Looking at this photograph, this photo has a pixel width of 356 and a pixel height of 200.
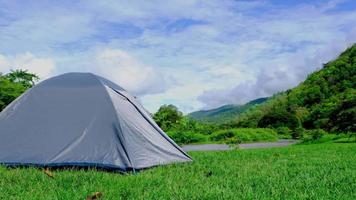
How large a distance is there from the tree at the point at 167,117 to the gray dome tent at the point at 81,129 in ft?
75.8

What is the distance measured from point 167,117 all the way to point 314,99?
1683 centimetres

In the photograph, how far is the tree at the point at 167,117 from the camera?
32188 millimetres

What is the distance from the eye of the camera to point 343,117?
74.1 feet

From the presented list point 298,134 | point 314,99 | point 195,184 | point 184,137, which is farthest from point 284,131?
point 195,184

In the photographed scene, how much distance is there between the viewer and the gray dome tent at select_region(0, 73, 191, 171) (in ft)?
24.3

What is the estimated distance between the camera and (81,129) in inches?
304

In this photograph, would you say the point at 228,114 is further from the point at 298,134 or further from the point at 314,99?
the point at 298,134

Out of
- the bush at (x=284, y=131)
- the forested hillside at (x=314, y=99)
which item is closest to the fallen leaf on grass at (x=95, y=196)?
the forested hillside at (x=314, y=99)

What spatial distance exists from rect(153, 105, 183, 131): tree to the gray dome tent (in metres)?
23.1

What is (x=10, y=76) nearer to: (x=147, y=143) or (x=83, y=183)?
(x=147, y=143)

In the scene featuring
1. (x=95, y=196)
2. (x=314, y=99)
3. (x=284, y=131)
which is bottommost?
(x=95, y=196)

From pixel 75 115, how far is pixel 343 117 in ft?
56.7

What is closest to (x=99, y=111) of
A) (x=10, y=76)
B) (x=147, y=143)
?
(x=147, y=143)

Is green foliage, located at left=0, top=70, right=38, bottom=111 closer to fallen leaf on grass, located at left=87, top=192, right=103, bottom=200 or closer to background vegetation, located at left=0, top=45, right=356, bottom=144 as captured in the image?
background vegetation, located at left=0, top=45, right=356, bottom=144
